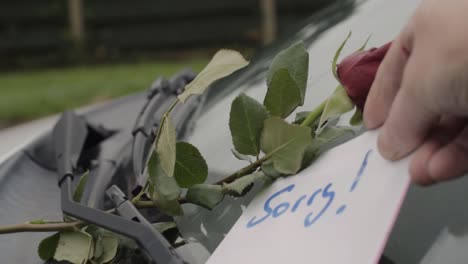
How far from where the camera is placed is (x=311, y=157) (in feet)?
2.64

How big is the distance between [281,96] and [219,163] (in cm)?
15

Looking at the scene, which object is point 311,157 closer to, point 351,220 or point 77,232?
point 351,220

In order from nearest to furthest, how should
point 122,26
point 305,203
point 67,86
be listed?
point 305,203, point 67,86, point 122,26

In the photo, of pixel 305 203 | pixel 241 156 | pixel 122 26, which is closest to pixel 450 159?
pixel 305 203

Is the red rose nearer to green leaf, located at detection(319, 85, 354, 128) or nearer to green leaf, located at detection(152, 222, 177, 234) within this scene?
green leaf, located at detection(319, 85, 354, 128)

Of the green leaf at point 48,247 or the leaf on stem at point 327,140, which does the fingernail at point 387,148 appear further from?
the green leaf at point 48,247

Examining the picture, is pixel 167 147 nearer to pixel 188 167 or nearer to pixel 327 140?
pixel 188 167

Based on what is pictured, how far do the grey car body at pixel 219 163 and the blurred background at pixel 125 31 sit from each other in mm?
5760

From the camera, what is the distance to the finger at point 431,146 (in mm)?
684

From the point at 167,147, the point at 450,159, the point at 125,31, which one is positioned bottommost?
the point at 125,31

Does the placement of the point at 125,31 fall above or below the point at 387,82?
below

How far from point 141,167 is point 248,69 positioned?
1.07 ft

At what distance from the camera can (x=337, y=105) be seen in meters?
0.83

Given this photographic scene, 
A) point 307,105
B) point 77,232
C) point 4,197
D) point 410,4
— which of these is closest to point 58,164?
point 4,197
